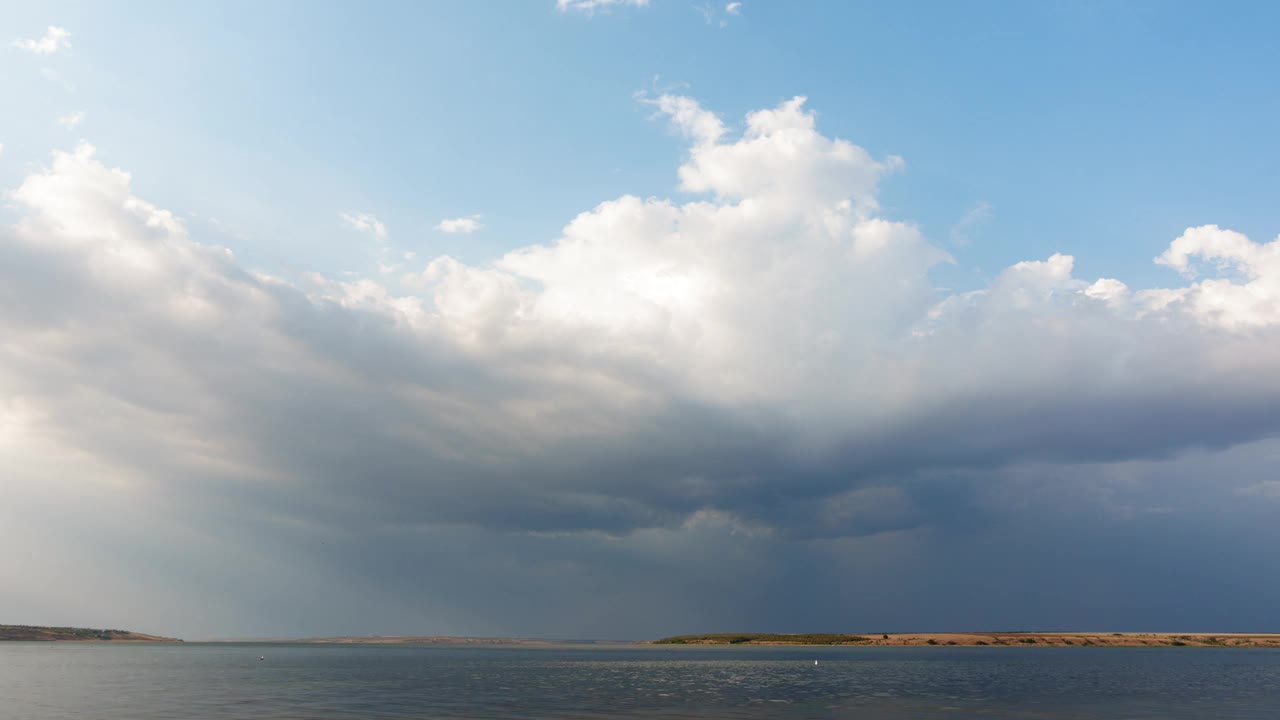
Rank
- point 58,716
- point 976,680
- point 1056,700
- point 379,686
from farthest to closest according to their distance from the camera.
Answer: point 976,680 < point 379,686 < point 1056,700 < point 58,716

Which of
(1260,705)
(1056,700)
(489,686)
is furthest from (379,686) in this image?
(1260,705)

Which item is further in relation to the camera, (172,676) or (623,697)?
(172,676)

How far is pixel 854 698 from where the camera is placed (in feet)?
271

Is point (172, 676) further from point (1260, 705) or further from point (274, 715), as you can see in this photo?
point (1260, 705)

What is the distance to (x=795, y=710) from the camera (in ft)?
227

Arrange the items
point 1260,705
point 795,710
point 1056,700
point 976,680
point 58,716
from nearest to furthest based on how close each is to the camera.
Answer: point 58,716 → point 795,710 → point 1260,705 → point 1056,700 → point 976,680

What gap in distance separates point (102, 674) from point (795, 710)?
108 m

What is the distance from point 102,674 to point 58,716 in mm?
72478

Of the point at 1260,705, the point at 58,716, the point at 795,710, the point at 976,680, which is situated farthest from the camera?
the point at 976,680

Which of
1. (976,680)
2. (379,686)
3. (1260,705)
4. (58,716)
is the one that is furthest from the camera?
(976,680)

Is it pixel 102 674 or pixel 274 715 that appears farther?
pixel 102 674

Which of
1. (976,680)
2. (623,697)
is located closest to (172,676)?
(623,697)

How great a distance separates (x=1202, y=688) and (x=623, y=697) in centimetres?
7222

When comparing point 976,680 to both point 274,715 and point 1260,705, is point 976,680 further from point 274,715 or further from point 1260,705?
point 274,715
